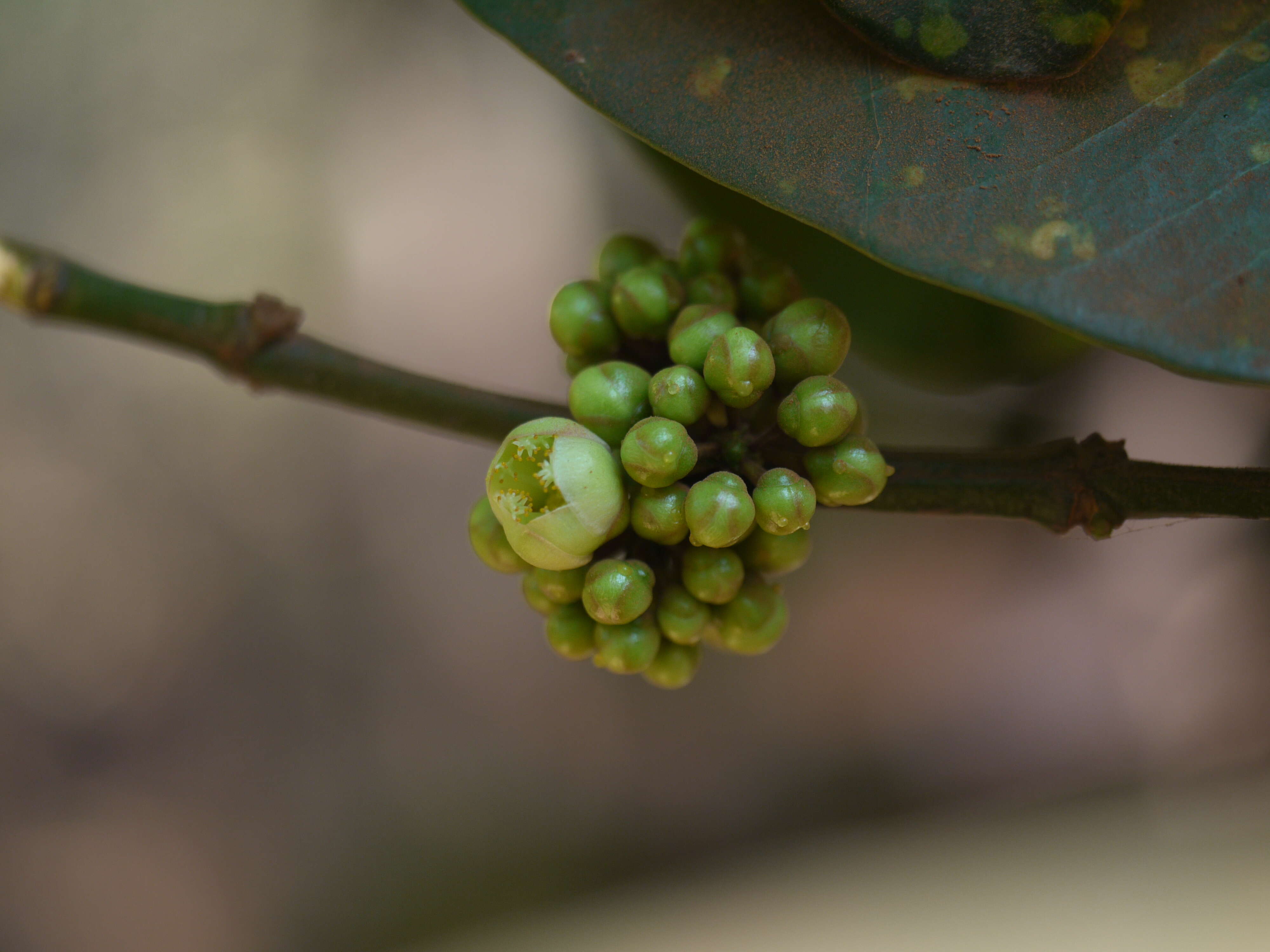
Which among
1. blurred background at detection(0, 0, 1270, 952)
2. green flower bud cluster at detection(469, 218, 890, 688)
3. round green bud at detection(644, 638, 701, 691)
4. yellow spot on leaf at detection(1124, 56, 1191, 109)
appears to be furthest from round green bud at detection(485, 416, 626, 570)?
blurred background at detection(0, 0, 1270, 952)

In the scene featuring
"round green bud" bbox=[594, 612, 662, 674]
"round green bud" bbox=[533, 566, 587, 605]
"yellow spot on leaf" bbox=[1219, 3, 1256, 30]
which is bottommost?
"round green bud" bbox=[594, 612, 662, 674]

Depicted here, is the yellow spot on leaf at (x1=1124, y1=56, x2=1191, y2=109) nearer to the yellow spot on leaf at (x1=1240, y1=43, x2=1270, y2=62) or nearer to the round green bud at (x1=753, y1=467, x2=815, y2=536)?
the yellow spot on leaf at (x1=1240, y1=43, x2=1270, y2=62)

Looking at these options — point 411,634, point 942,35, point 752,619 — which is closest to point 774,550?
point 752,619

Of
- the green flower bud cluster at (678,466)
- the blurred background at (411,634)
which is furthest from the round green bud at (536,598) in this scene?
the blurred background at (411,634)

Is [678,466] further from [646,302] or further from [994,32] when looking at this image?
[994,32]

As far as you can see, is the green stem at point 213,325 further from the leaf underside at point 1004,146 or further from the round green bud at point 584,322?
the leaf underside at point 1004,146

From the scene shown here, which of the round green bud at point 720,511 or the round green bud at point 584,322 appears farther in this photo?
the round green bud at point 584,322
